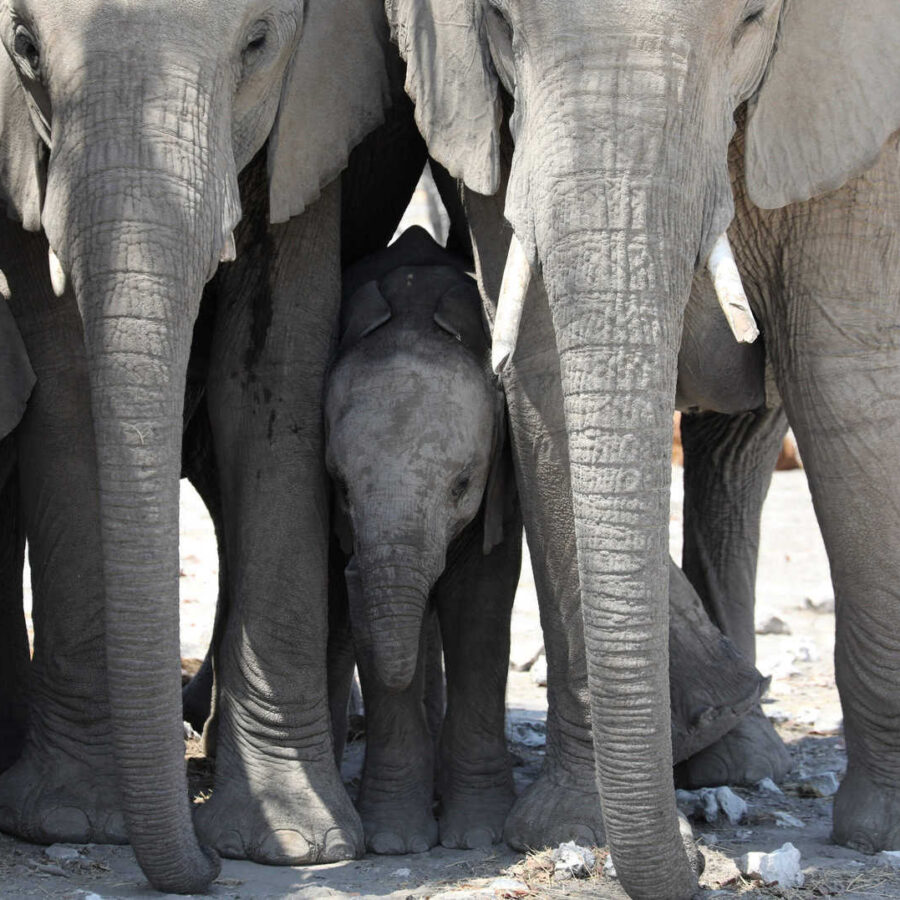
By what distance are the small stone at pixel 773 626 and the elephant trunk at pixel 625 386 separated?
160 inches

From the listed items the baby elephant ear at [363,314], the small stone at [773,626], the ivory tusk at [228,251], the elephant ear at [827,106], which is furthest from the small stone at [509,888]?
the small stone at [773,626]

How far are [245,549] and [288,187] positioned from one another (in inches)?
35.0

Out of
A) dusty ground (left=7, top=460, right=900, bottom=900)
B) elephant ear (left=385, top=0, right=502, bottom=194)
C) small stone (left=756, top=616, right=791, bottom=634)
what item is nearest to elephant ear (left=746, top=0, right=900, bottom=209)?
elephant ear (left=385, top=0, right=502, bottom=194)

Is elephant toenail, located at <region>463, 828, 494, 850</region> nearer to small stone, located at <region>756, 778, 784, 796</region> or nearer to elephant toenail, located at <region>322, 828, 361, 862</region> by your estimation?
elephant toenail, located at <region>322, 828, 361, 862</region>

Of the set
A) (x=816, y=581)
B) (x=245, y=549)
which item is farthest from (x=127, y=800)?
(x=816, y=581)

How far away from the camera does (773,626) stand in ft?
27.6

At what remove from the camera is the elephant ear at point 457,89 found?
4902 millimetres

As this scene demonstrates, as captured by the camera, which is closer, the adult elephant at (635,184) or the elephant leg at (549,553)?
the adult elephant at (635,184)

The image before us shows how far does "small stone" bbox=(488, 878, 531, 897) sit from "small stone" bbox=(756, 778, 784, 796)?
4.23ft

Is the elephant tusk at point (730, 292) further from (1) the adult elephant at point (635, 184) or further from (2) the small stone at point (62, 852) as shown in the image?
(2) the small stone at point (62, 852)

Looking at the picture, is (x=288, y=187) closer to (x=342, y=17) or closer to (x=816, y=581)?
(x=342, y=17)

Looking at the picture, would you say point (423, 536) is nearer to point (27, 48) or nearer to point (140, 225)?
point (140, 225)

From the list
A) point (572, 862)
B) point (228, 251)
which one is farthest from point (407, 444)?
point (572, 862)

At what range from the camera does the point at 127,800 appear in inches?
176
